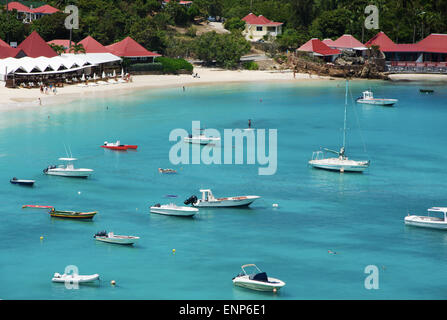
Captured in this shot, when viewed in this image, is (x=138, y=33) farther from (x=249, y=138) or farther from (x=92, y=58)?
(x=249, y=138)

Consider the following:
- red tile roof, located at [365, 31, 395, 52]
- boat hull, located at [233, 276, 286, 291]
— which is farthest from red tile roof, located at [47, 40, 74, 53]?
boat hull, located at [233, 276, 286, 291]

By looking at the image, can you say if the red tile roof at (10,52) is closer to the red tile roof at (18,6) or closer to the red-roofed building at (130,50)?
the red-roofed building at (130,50)

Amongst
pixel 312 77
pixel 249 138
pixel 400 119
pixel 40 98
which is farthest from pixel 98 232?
pixel 312 77

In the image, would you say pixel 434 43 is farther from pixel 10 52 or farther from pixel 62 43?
pixel 10 52

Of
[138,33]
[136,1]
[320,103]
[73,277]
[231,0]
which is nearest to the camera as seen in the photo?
[73,277]

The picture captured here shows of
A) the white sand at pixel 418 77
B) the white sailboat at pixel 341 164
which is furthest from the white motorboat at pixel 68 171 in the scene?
the white sand at pixel 418 77

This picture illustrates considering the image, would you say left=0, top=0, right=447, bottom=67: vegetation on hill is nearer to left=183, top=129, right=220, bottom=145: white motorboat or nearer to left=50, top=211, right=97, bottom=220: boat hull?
left=183, top=129, right=220, bottom=145: white motorboat
